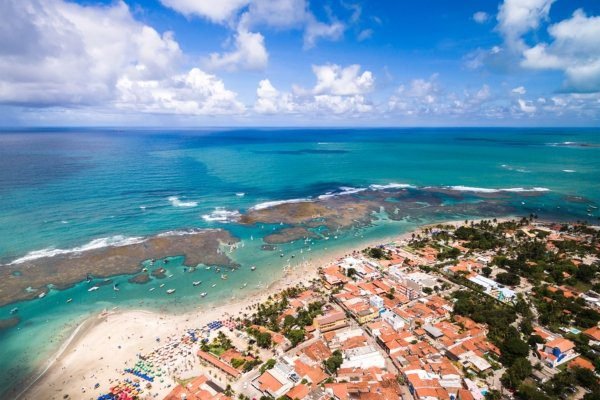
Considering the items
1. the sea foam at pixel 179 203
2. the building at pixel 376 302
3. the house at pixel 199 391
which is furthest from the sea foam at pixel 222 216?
the house at pixel 199 391

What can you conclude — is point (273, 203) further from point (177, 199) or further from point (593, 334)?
point (593, 334)

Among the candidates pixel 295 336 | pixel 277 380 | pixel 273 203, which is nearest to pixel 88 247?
pixel 273 203

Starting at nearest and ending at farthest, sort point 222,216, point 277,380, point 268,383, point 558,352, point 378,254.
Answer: point 268,383
point 277,380
point 558,352
point 378,254
point 222,216

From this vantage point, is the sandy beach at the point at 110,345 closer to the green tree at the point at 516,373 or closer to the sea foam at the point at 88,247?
the sea foam at the point at 88,247

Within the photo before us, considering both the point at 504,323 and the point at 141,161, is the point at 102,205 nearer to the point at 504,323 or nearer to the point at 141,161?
the point at 141,161

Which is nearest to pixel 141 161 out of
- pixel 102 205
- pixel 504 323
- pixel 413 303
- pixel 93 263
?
pixel 102 205

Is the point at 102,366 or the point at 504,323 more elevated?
the point at 504,323
